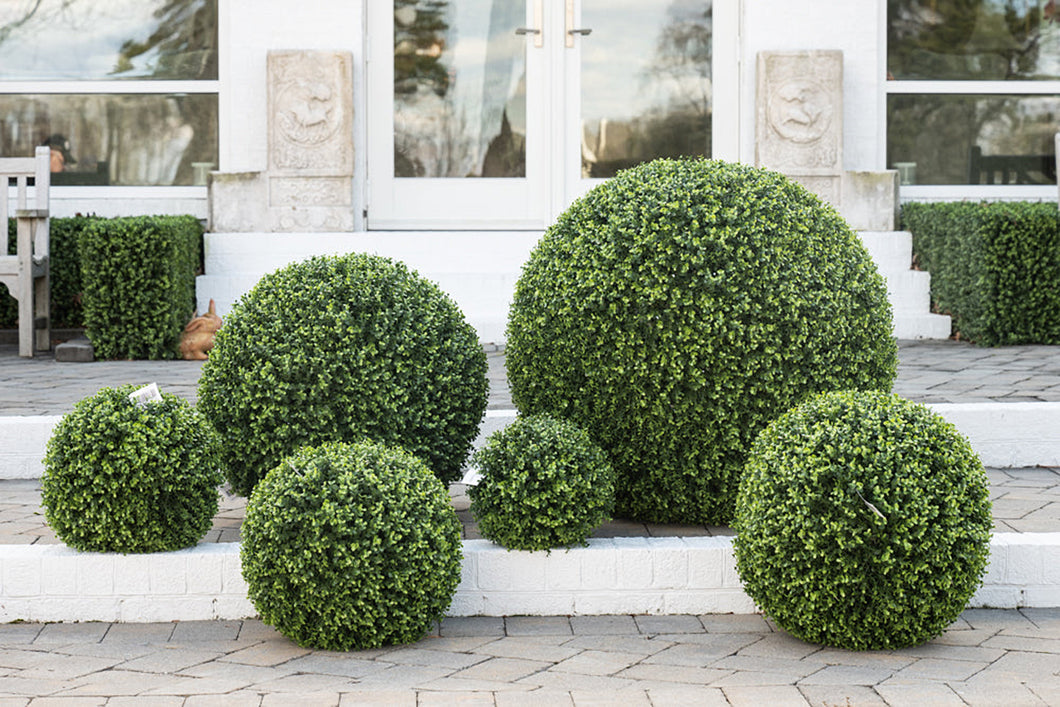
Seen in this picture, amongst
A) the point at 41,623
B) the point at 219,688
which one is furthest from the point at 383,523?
the point at 41,623

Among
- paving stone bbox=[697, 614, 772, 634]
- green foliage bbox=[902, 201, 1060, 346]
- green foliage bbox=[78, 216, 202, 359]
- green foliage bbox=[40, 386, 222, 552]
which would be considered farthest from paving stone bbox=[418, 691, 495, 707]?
green foliage bbox=[902, 201, 1060, 346]

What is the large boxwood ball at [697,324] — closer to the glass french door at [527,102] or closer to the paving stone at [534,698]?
the paving stone at [534,698]

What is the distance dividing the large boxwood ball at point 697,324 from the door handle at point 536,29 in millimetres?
5883

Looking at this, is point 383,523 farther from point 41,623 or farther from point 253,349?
point 41,623

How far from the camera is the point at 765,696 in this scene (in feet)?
10.1

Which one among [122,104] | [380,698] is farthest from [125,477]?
[122,104]

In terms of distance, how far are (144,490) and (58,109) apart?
6960 millimetres

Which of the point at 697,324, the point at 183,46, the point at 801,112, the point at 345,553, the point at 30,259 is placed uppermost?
the point at 183,46

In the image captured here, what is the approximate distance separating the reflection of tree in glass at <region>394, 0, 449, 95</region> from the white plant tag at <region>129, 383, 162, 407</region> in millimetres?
6224

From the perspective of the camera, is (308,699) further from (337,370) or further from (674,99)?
(674,99)

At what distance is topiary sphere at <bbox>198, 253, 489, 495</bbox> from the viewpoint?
392 cm

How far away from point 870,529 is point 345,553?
4.38 ft

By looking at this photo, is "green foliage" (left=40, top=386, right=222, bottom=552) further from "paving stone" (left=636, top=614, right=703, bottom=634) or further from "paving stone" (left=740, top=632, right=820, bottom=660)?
"paving stone" (left=740, top=632, right=820, bottom=660)

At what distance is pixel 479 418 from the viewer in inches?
167
